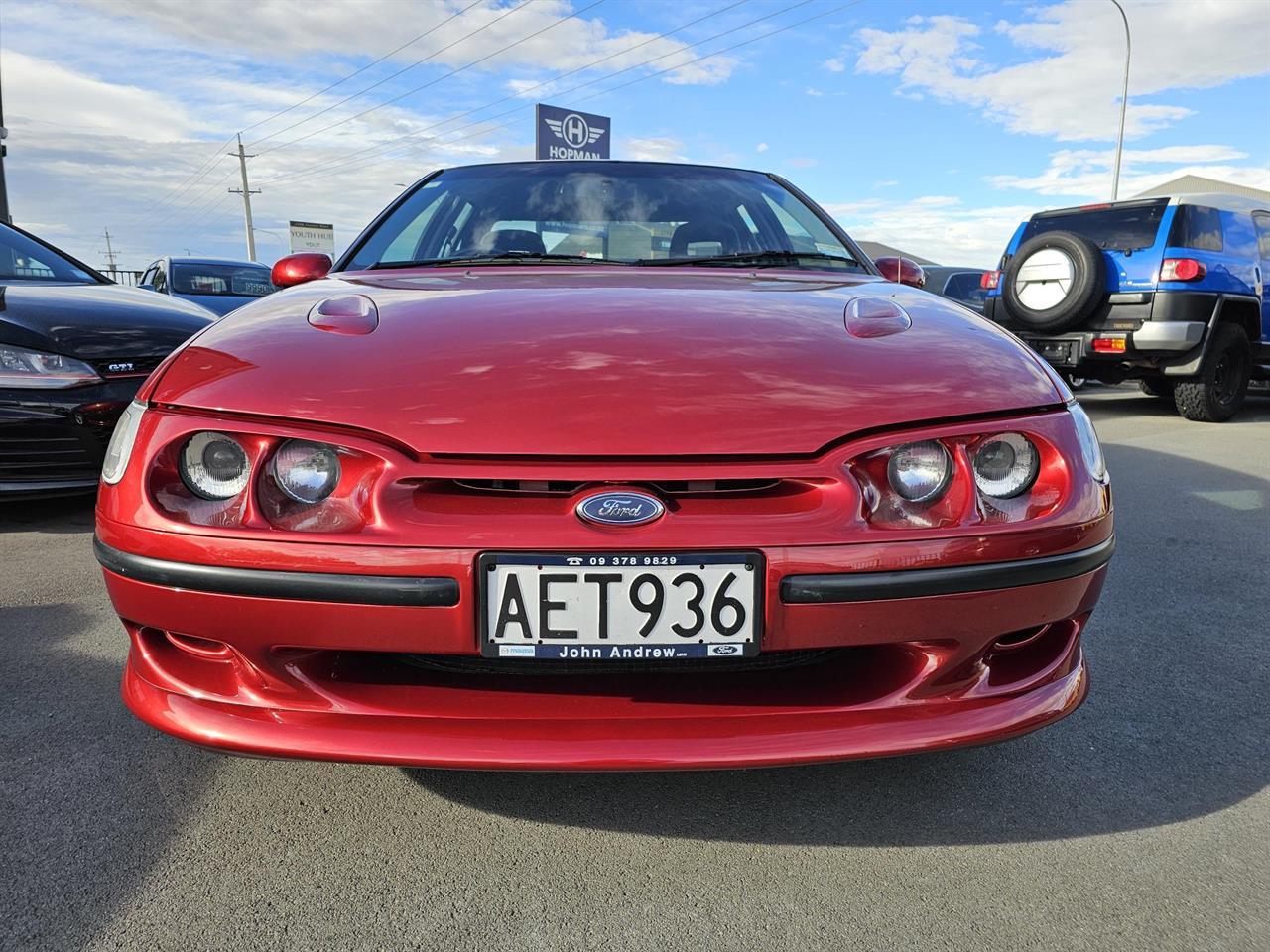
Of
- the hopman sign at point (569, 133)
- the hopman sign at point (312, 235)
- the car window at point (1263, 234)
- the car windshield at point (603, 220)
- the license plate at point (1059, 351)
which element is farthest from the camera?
the hopman sign at point (312, 235)

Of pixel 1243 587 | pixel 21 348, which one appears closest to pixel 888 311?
pixel 1243 587

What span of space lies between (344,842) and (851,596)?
919 millimetres

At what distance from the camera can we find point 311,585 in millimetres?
1268

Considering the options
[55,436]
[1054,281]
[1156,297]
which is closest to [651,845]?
[55,436]

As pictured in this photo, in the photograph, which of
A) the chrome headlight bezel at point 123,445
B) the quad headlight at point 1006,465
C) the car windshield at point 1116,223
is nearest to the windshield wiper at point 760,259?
the quad headlight at point 1006,465

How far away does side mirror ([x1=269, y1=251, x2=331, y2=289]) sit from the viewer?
2387 millimetres

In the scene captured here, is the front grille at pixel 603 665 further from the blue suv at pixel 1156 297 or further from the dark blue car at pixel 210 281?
the dark blue car at pixel 210 281

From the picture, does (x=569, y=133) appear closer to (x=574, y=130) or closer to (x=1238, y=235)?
(x=574, y=130)

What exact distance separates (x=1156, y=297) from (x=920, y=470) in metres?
6.24

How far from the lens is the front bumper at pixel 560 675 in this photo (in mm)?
1267

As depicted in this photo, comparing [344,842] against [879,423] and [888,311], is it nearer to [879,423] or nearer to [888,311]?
[879,423]

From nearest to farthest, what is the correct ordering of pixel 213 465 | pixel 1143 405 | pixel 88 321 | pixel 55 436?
pixel 213 465 < pixel 55 436 < pixel 88 321 < pixel 1143 405

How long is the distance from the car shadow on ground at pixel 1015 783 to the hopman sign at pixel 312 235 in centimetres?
3908

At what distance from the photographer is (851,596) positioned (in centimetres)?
128
